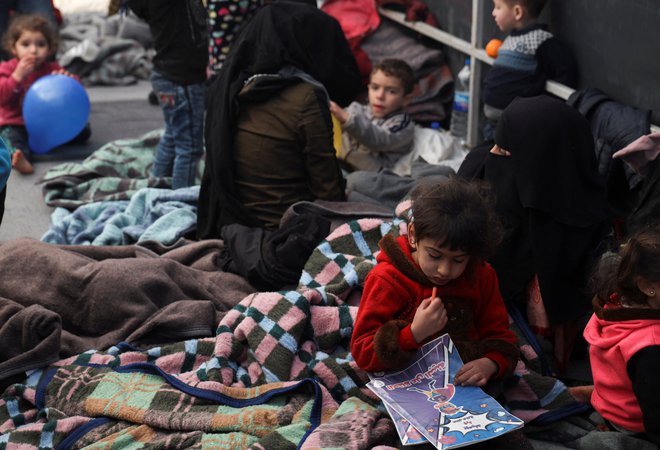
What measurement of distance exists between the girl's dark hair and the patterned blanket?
1.64 ft

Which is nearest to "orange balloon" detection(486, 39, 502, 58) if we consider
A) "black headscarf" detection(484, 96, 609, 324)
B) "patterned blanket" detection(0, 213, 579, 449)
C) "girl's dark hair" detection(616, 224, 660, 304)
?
"black headscarf" detection(484, 96, 609, 324)

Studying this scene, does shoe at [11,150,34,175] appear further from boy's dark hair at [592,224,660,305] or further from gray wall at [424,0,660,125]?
boy's dark hair at [592,224,660,305]

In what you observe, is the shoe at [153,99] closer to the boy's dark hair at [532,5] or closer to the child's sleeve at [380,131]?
the child's sleeve at [380,131]

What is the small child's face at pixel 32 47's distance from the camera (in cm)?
605

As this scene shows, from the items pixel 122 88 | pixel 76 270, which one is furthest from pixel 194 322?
pixel 122 88

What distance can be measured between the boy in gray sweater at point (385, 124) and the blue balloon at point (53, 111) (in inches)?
75.3

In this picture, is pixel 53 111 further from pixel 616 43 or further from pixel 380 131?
pixel 616 43

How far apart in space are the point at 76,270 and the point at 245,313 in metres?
0.73

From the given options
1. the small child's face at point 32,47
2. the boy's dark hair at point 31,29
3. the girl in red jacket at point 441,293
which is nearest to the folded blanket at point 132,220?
the small child's face at point 32,47

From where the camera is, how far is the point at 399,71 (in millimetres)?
5137

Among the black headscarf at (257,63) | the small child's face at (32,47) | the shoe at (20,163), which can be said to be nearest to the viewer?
the black headscarf at (257,63)

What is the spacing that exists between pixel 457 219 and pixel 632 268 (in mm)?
524

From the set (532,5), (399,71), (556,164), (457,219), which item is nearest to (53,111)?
(399,71)

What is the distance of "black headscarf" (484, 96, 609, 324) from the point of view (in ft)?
10.9
